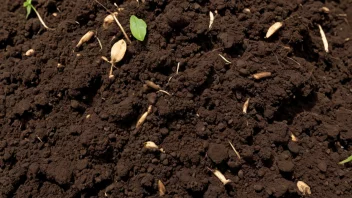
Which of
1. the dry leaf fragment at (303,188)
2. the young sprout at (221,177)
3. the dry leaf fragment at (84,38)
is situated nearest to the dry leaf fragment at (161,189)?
the young sprout at (221,177)

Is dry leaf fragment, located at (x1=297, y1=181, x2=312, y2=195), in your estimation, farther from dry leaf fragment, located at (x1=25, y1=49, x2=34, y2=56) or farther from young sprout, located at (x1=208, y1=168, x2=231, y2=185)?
dry leaf fragment, located at (x1=25, y1=49, x2=34, y2=56)

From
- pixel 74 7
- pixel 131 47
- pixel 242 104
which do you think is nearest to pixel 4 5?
pixel 74 7

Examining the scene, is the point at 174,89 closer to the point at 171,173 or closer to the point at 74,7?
the point at 171,173

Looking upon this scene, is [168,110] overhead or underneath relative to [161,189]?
overhead

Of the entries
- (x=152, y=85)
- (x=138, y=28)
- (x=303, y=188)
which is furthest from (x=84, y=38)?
(x=303, y=188)

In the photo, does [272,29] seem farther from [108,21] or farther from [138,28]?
[108,21]

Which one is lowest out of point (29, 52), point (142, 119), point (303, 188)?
point (303, 188)

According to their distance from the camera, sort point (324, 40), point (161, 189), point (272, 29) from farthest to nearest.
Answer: point (324, 40), point (272, 29), point (161, 189)

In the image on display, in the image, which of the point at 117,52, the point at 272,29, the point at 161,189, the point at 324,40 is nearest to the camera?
the point at 161,189
